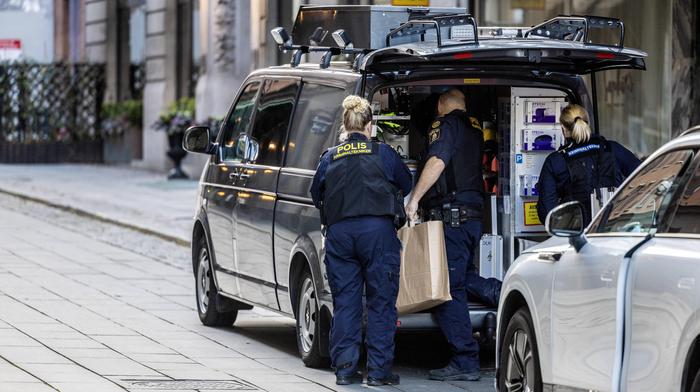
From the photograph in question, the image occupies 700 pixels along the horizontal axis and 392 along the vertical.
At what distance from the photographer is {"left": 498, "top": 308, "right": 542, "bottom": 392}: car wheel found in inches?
303

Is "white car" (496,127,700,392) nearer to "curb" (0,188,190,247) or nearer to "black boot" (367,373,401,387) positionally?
"black boot" (367,373,401,387)

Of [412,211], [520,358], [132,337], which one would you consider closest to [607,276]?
[520,358]

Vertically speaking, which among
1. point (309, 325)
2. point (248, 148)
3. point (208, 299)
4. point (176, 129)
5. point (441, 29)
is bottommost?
point (208, 299)

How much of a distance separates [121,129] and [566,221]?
32.4 metres

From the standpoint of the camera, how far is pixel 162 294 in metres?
14.4

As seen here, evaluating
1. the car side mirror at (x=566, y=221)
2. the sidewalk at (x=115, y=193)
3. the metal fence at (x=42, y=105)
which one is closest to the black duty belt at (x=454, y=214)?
the car side mirror at (x=566, y=221)

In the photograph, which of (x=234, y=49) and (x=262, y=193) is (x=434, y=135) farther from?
(x=234, y=49)

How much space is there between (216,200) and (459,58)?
309 cm

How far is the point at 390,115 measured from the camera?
1086cm

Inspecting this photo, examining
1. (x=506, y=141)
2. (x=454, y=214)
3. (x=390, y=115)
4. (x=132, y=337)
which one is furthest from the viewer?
(x=132, y=337)

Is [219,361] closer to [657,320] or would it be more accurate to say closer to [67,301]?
[67,301]

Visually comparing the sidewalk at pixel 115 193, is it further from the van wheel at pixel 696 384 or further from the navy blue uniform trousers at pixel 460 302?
the van wheel at pixel 696 384

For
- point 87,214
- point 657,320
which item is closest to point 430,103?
point 657,320

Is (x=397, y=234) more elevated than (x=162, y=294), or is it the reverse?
(x=397, y=234)
